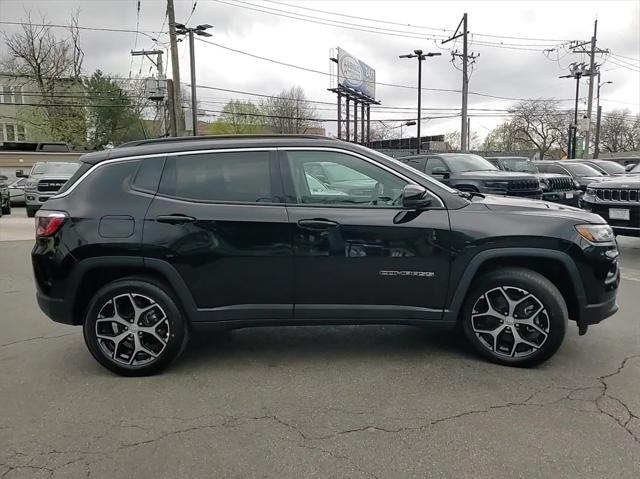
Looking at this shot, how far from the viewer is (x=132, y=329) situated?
379 cm

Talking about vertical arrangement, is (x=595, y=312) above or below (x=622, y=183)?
below

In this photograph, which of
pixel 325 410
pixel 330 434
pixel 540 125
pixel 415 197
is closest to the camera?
pixel 330 434

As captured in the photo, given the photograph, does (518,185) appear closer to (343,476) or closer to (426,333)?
(426,333)

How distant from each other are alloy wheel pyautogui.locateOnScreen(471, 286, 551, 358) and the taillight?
3196 mm

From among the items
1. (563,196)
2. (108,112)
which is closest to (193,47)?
(108,112)

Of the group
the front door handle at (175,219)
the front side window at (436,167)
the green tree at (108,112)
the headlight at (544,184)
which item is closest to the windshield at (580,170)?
the headlight at (544,184)

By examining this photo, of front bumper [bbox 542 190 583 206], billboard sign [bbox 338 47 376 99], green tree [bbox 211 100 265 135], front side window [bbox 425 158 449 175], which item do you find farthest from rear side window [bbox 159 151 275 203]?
green tree [bbox 211 100 265 135]

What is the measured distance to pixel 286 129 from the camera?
5488 centimetres

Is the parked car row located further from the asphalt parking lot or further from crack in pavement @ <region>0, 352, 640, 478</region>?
crack in pavement @ <region>0, 352, 640, 478</region>

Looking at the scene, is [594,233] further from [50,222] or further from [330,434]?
[50,222]

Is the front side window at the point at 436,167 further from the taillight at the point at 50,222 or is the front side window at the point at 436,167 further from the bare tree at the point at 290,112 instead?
the bare tree at the point at 290,112

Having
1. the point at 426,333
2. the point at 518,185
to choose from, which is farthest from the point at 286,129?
the point at 426,333

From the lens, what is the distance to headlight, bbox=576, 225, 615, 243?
3.76 metres

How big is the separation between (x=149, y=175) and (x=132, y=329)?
1174mm
